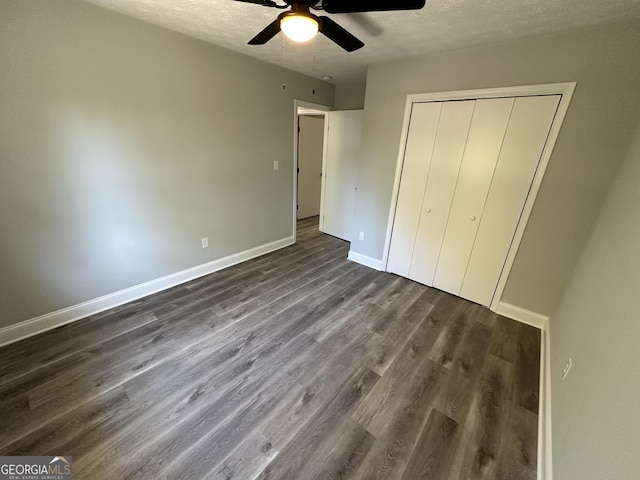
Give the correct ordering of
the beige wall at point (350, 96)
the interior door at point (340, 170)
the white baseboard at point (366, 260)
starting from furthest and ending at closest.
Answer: the interior door at point (340, 170) → the beige wall at point (350, 96) → the white baseboard at point (366, 260)

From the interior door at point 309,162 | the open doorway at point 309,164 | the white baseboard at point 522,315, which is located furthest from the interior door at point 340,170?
→ the white baseboard at point 522,315

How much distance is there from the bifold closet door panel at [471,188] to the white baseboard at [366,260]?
71 centimetres

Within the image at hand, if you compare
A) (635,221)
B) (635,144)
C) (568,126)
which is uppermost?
(568,126)

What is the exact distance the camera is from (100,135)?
200cm

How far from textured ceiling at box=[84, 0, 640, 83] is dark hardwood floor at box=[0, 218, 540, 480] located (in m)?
2.39

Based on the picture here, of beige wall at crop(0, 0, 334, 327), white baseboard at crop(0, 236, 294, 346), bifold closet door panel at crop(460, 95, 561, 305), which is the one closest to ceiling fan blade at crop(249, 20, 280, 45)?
beige wall at crop(0, 0, 334, 327)

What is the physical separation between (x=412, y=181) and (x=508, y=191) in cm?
90

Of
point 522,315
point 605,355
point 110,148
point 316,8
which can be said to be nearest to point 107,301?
point 110,148

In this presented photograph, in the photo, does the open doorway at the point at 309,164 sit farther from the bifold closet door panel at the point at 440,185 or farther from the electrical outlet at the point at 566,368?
the electrical outlet at the point at 566,368

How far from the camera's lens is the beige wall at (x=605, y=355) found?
833mm

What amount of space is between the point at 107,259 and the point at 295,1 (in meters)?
2.44

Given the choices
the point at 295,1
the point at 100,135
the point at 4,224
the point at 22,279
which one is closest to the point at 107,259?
the point at 22,279

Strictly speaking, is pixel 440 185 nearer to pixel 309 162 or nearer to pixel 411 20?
pixel 411 20

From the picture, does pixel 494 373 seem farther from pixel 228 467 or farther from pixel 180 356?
pixel 180 356
